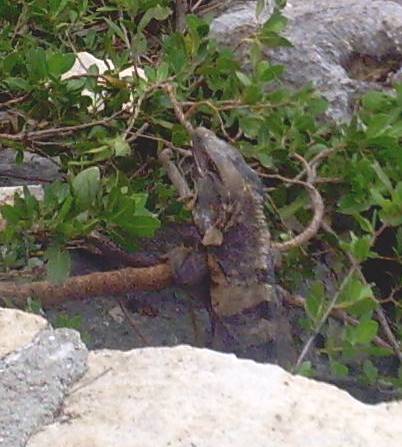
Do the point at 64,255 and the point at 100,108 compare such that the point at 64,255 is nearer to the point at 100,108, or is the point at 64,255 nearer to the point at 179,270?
the point at 179,270

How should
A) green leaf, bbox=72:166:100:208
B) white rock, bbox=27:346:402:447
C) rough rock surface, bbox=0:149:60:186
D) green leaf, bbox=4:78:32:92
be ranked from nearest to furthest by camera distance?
white rock, bbox=27:346:402:447
green leaf, bbox=72:166:100:208
green leaf, bbox=4:78:32:92
rough rock surface, bbox=0:149:60:186

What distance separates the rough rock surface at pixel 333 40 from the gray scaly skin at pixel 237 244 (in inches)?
29.8

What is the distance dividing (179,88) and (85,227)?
0.55 meters

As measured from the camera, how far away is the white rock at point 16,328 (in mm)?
1535

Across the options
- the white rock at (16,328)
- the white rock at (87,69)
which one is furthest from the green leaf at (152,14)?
the white rock at (16,328)

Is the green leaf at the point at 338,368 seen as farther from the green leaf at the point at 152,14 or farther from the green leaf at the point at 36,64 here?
the green leaf at the point at 152,14

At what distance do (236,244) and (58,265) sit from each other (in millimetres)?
348

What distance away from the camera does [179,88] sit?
8.15 feet

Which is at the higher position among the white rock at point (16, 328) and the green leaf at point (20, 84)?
the white rock at point (16, 328)

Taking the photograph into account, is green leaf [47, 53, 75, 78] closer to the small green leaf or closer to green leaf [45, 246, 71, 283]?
green leaf [45, 246, 71, 283]

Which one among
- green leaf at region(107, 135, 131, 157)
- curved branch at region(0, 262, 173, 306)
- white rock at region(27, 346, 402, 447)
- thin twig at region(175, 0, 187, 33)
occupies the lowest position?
thin twig at region(175, 0, 187, 33)

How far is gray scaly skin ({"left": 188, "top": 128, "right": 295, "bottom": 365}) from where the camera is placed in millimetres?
2137

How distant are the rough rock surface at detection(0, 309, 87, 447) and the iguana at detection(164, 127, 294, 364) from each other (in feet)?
2.08

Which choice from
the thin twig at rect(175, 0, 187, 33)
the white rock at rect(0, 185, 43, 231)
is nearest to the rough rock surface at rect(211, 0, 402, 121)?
the thin twig at rect(175, 0, 187, 33)
